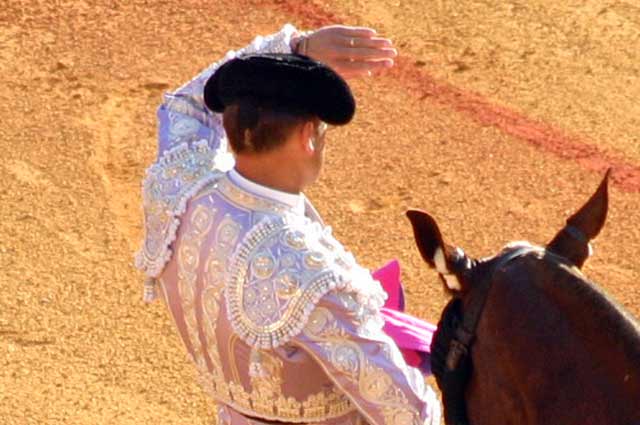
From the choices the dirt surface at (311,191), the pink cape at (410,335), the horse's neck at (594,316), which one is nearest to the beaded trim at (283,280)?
the pink cape at (410,335)

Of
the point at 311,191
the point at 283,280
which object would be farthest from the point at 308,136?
the point at 311,191

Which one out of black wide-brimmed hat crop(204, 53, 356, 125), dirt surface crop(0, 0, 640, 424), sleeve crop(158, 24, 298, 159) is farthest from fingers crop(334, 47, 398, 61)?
dirt surface crop(0, 0, 640, 424)

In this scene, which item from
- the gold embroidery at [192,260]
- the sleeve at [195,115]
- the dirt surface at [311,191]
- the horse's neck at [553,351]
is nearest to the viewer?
the horse's neck at [553,351]

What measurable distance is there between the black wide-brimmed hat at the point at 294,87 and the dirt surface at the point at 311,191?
2937mm

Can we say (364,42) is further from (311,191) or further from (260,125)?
(311,191)

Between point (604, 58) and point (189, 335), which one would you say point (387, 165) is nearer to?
point (604, 58)

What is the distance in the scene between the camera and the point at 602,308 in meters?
3.31

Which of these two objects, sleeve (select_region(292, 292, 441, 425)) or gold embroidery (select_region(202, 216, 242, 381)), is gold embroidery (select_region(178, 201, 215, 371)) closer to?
gold embroidery (select_region(202, 216, 242, 381))

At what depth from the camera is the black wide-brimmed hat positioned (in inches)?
133

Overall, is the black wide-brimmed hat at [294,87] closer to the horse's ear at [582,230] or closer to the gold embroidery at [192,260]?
the gold embroidery at [192,260]

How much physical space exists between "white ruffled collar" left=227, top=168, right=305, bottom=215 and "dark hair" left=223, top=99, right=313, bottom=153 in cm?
9

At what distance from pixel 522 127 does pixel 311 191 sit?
4.53 ft

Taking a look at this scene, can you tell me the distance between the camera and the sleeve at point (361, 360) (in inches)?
132

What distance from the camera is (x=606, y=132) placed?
326 inches
